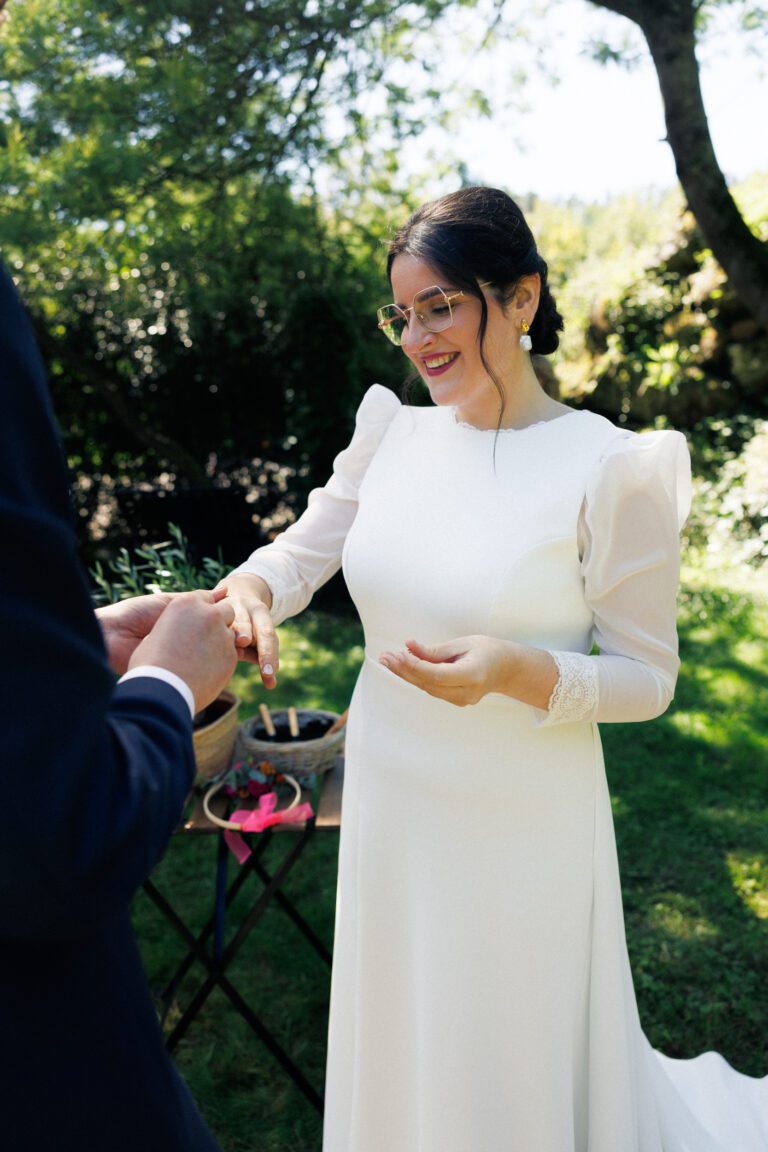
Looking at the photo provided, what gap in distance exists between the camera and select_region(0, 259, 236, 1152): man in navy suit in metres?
0.77

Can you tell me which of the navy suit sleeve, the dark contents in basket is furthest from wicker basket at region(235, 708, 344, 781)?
the navy suit sleeve

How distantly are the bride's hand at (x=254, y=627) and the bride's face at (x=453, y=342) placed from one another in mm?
613

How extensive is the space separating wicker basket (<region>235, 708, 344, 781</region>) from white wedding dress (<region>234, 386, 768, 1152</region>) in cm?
73

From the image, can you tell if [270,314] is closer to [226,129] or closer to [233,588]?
[226,129]

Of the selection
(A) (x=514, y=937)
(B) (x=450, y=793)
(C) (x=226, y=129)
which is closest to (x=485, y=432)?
(B) (x=450, y=793)

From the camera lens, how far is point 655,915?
356 cm

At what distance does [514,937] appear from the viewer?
192 centimetres

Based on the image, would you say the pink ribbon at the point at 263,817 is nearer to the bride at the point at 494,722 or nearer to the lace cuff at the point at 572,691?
the bride at the point at 494,722

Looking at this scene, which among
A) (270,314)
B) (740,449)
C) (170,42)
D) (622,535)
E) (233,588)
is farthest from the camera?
(740,449)

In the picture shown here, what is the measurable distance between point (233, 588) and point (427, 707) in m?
0.53

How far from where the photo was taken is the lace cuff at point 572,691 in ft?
5.65

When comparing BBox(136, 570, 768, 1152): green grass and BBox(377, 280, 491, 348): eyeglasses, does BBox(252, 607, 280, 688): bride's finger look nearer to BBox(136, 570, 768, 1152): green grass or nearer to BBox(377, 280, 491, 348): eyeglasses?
BBox(377, 280, 491, 348): eyeglasses

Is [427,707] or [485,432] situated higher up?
[485,432]

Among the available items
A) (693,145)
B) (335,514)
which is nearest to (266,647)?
(335,514)
